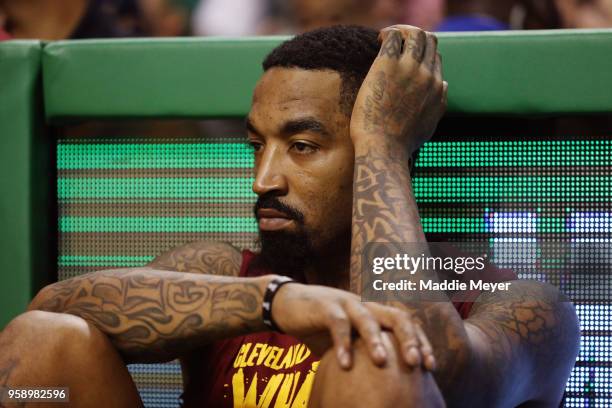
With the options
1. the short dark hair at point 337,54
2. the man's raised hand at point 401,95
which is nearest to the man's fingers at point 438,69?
the man's raised hand at point 401,95

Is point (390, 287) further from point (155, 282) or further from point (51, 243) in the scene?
point (51, 243)

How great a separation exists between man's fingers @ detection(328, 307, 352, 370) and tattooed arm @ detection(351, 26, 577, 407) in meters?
0.19

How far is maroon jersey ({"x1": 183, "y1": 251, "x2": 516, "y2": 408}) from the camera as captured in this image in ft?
4.83

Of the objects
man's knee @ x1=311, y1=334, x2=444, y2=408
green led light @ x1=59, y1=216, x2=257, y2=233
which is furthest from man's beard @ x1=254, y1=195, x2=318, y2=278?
man's knee @ x1=311, y1=334, x2=444, y2=408

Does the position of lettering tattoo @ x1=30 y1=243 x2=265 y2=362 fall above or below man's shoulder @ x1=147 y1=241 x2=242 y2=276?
below

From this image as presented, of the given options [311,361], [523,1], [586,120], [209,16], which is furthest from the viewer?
[209,16]

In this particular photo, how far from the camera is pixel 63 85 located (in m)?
1.75

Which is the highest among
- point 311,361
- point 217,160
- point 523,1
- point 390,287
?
point 523,1

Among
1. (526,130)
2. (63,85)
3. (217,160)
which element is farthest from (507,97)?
(63,85)

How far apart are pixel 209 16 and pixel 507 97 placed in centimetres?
153

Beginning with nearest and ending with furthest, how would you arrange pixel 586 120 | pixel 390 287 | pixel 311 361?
pixel 390 287 < pixel 311 361 < pixel 586 120

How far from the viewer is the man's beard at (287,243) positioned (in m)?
1.51

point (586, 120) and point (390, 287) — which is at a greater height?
point (586, 120)

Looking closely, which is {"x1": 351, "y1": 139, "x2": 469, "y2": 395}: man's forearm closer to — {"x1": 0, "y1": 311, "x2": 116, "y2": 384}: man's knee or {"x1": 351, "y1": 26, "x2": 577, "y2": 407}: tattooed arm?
{"x1": 351, "y1": 26, "x2": 577, "y2": 407}: tattooed arm
